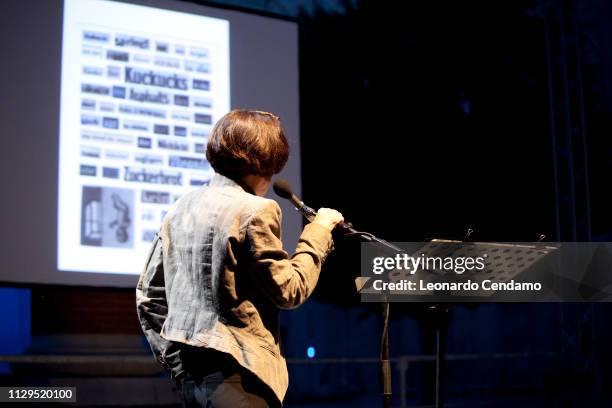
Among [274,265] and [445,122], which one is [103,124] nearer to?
[274,265]

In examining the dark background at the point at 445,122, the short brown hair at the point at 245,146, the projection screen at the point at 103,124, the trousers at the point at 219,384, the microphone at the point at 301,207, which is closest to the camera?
the trousers at the point at 219,384

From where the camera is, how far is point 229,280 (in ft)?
5.14

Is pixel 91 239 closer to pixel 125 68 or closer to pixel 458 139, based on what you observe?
pixel 125 68

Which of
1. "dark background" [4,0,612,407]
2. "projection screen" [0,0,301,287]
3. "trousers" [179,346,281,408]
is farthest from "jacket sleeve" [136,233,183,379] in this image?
"dark background" [4,0,612,407]

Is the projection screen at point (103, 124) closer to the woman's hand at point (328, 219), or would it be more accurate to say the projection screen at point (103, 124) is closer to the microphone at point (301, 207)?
the microphone at point (301, 207)

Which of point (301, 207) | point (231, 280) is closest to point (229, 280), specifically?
point (231, 280)

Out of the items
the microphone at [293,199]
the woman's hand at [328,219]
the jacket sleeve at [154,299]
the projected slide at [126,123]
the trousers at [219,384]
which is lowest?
the trousers at [219,384]

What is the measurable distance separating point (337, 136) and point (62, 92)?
96.1 inches

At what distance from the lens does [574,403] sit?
517 cm

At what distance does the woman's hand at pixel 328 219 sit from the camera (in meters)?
1.74

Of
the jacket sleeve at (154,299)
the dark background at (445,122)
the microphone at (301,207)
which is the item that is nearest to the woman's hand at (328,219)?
the microphone at (301,207)

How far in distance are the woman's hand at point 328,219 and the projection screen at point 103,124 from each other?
2109mm

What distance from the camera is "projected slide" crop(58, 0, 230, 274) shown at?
11.9 feet

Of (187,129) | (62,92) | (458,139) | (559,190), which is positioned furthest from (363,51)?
(62,92)
